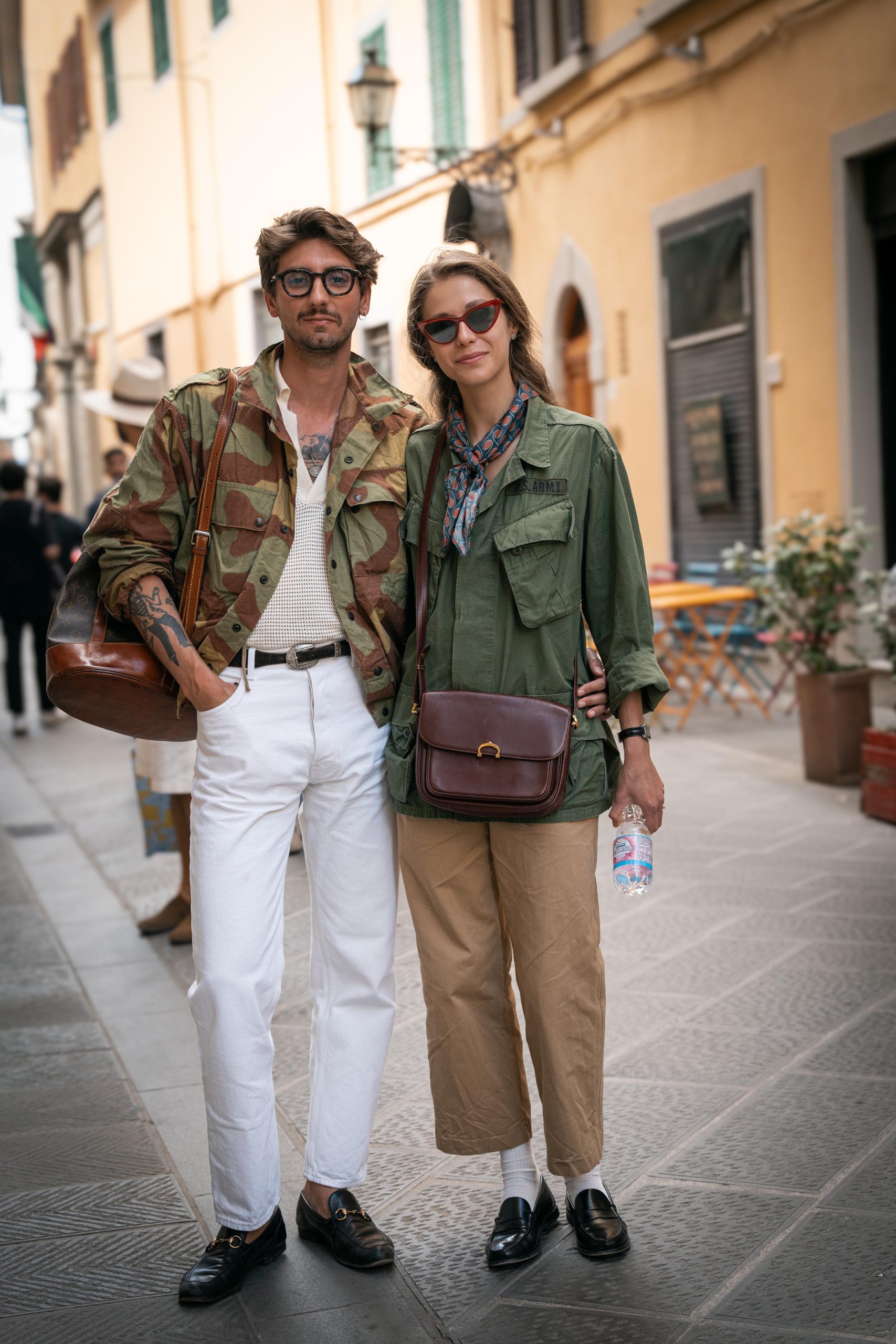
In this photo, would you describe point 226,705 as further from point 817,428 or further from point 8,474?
point 8,474

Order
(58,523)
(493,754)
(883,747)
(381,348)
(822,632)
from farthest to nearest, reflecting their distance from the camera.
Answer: (381,348), (58,523), (822,632), (883,747), (493,754)

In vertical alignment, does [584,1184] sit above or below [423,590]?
below

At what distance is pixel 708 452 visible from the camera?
10820 millimetres

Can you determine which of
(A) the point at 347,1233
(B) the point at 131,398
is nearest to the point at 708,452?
(B) the point at 131,398

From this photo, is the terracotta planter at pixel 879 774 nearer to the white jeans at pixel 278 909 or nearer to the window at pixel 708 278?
the white jeans at pixel 278 909

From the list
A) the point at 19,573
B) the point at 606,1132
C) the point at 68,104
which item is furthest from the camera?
the point at 68,104

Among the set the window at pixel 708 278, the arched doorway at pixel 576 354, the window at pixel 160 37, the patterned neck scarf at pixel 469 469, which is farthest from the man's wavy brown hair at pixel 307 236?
the window at pixel 160 37

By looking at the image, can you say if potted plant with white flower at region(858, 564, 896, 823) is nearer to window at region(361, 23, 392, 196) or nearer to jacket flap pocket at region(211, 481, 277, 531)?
jacket flap pocket at region(211, 481, 277, 531)

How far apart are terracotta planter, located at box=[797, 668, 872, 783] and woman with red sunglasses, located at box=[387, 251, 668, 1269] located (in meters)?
4.63

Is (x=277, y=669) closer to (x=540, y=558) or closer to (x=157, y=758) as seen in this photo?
(x=540, y=558)

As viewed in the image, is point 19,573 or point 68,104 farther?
point 68,104

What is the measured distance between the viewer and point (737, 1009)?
13.5 feet

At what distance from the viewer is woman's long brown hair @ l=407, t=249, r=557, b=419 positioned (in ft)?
8.93

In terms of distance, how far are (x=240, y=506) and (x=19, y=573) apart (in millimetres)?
9090
